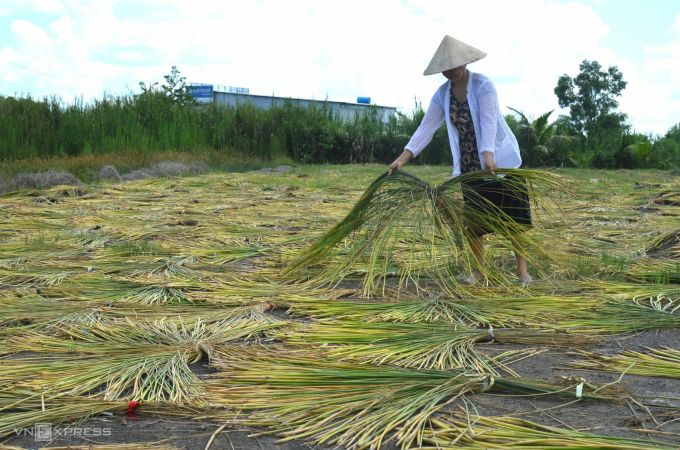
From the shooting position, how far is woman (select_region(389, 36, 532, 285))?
3.71 m

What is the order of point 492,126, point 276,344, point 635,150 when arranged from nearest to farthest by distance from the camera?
point 276,344 → point 492,126 → point 635,150

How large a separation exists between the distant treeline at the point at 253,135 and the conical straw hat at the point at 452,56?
10.6 meters

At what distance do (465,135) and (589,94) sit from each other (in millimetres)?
19824

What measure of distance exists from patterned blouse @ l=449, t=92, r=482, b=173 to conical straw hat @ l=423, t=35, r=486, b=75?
259 mm

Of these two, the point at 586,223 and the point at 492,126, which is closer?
the point at 492,126

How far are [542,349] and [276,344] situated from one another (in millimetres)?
931

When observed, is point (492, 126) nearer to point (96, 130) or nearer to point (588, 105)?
point (96, 130)

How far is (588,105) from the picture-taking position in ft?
73.6

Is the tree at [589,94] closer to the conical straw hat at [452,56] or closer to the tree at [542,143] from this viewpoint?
the tree at [542,143]

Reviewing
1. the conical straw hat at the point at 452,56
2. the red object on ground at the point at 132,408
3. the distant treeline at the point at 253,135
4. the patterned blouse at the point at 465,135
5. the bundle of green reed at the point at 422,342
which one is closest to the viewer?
the red object on ground at the point at 132,408

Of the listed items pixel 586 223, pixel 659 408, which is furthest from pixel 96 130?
pixel 659 408

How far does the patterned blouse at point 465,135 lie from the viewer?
Result: 387 centimetres

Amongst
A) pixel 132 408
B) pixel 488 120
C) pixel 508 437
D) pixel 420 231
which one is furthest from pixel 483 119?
pixel 132 408

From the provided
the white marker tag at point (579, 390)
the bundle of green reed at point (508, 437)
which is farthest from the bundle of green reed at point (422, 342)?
the bundle of green reed at point (508, 437)
